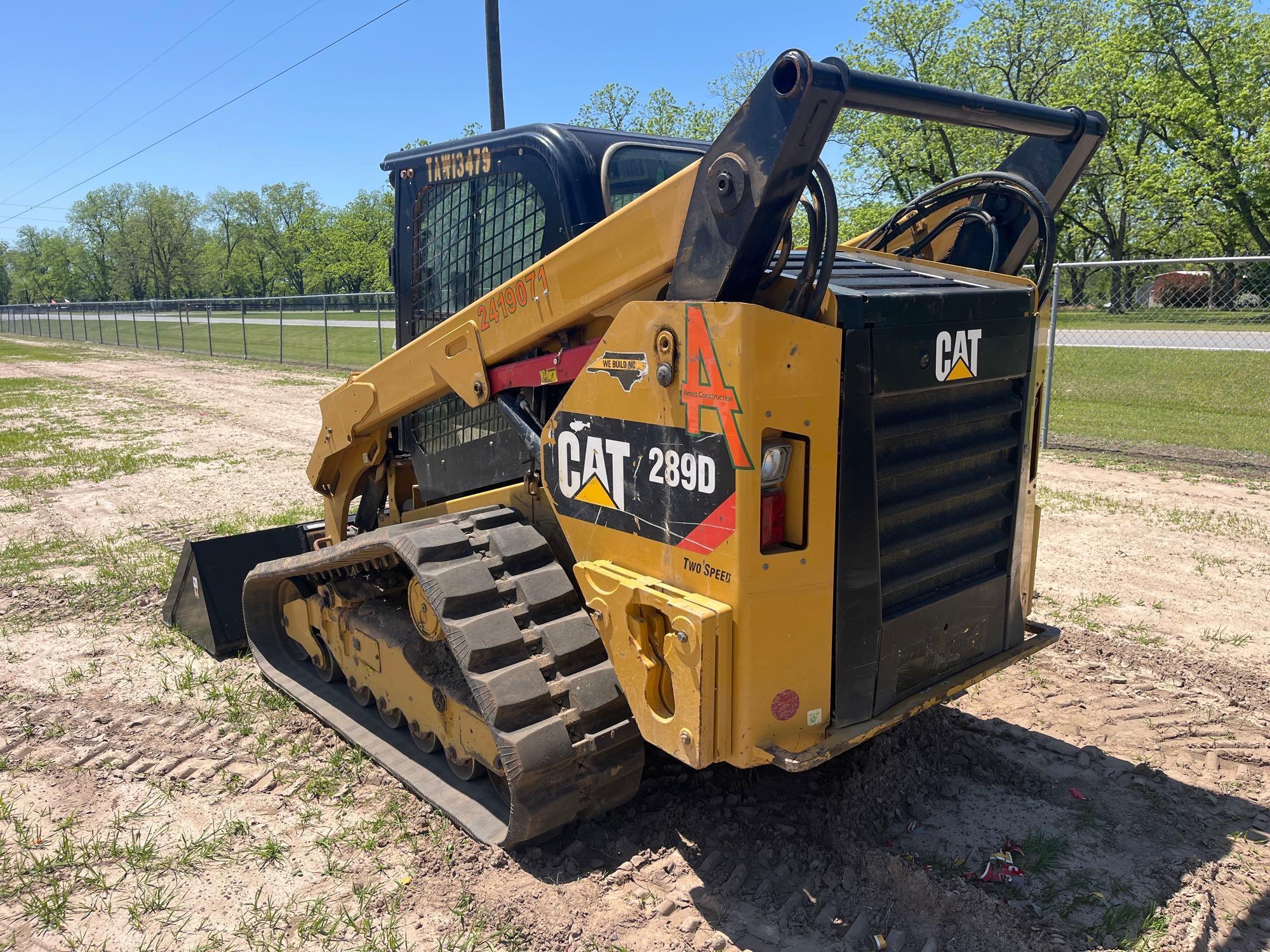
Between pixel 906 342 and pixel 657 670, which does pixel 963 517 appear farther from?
pixel 657 670

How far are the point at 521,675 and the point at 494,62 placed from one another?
12148 millimetres

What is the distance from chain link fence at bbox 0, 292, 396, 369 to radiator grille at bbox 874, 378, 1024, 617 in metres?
11.4

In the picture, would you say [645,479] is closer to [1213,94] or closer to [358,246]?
[1213,94]

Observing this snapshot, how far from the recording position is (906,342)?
279 centimetres

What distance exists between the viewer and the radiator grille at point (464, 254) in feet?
12.5

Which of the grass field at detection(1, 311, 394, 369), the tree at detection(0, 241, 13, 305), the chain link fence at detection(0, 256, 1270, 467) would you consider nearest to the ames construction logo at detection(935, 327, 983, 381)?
the chain link fence at detection(0, 256, 1270, 467)

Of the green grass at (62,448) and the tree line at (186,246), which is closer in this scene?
the green grass at (62,448)

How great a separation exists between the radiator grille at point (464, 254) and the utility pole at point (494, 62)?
9.56 m

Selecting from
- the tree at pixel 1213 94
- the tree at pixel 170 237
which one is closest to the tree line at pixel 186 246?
the tree at pixel 170 237

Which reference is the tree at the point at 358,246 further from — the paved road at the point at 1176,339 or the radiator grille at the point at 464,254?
the radiator grille at the point at 464,254

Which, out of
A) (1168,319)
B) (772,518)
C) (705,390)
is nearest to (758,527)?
(772,518)

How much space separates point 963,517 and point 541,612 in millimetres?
1520

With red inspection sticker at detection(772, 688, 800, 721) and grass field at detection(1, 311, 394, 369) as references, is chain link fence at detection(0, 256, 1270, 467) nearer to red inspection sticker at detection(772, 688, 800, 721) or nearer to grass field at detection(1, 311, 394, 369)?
grass field at detection(1, 311, 394, 369)

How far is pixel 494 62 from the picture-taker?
43.0 ft
